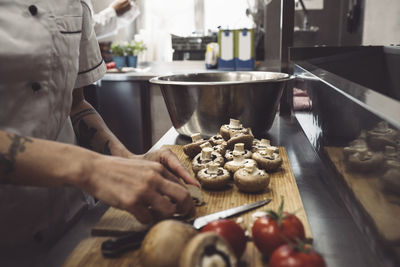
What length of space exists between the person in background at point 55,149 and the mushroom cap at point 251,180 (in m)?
0.11

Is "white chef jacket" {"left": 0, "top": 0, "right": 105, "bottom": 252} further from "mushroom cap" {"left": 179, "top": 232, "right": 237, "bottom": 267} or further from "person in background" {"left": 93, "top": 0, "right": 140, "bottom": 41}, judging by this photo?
"person in background" {"left": 93, "top": 0, "right": 140, "bottom": 41}

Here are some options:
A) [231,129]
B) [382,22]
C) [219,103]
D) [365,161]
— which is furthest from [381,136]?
[382,22]

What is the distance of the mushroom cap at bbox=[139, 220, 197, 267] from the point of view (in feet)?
1.74

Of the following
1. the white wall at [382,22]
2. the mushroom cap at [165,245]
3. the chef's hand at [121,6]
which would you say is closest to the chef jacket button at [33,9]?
the mushroom cap at [165,245]

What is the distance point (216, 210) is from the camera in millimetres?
827

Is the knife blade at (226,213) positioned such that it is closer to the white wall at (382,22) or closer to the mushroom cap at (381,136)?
the mushroom cap at (381,136)

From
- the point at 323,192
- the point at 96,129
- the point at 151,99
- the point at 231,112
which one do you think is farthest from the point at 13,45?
the point at 151,99

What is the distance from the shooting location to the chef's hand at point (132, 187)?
2.03 feet

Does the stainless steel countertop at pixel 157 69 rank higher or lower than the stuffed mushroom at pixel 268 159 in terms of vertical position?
higher

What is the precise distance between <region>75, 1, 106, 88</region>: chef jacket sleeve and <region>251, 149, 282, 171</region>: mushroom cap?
60 cm

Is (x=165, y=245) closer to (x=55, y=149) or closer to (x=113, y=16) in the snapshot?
(x=55, y=149)

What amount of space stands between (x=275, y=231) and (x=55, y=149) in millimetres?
390

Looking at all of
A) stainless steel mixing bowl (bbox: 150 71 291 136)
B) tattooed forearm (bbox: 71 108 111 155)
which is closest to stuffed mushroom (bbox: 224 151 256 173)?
stainless steel mixing bowl (bbox: 150 71 291 136)

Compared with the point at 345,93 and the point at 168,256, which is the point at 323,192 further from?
the point at 168,256
